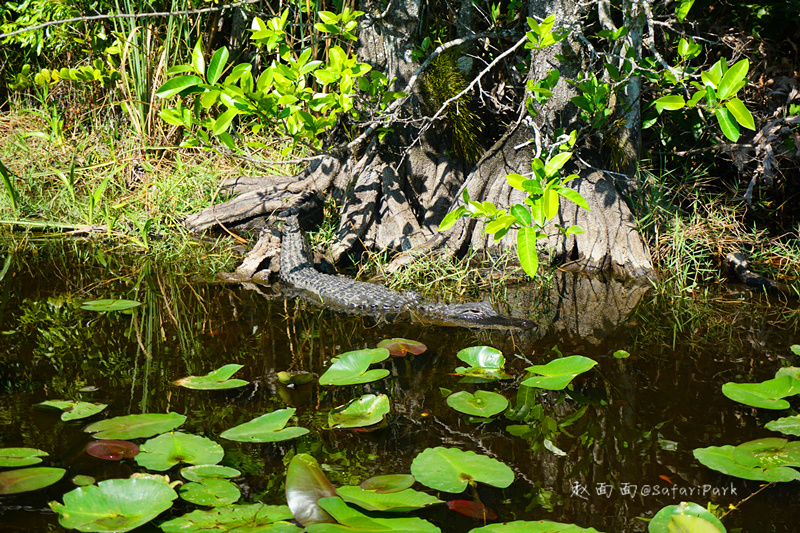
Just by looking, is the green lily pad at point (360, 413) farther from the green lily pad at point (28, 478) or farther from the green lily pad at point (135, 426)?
the green lily pad at point (28, 478)

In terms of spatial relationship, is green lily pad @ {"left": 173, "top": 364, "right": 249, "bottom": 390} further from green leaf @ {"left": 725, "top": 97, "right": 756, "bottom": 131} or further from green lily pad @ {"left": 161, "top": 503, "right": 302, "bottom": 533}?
green leaf @ {"left": 725, "top": 97, "right": 756, "bottom": 131}

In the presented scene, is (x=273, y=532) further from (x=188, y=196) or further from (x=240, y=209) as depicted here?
(x=188, y=196)

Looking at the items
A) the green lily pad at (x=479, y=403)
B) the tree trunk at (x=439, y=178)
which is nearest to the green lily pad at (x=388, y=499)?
the green lily pad at (x=479, y=403)

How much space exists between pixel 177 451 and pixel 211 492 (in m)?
0.23

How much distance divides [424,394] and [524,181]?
0.86m

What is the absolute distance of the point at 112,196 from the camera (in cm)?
502

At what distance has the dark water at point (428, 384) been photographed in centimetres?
171

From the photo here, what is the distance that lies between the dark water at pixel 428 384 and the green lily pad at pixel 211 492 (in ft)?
0.15

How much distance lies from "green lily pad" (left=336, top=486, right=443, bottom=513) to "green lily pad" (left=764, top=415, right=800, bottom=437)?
1.17 metres

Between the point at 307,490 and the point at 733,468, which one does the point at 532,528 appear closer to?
the point at 307,490

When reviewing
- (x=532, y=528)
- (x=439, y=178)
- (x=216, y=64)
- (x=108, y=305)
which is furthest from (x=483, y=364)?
(x=439, y=178)

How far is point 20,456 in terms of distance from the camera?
175cm

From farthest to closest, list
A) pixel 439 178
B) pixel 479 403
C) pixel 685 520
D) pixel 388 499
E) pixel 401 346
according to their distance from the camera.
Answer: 1. pixel 439 178
2. pixel 401 346
3. pixel 479 403
4. pixel 388 499
5. pixel 685 520

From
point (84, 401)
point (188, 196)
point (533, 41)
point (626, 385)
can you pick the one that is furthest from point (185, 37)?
point (626, 385)
